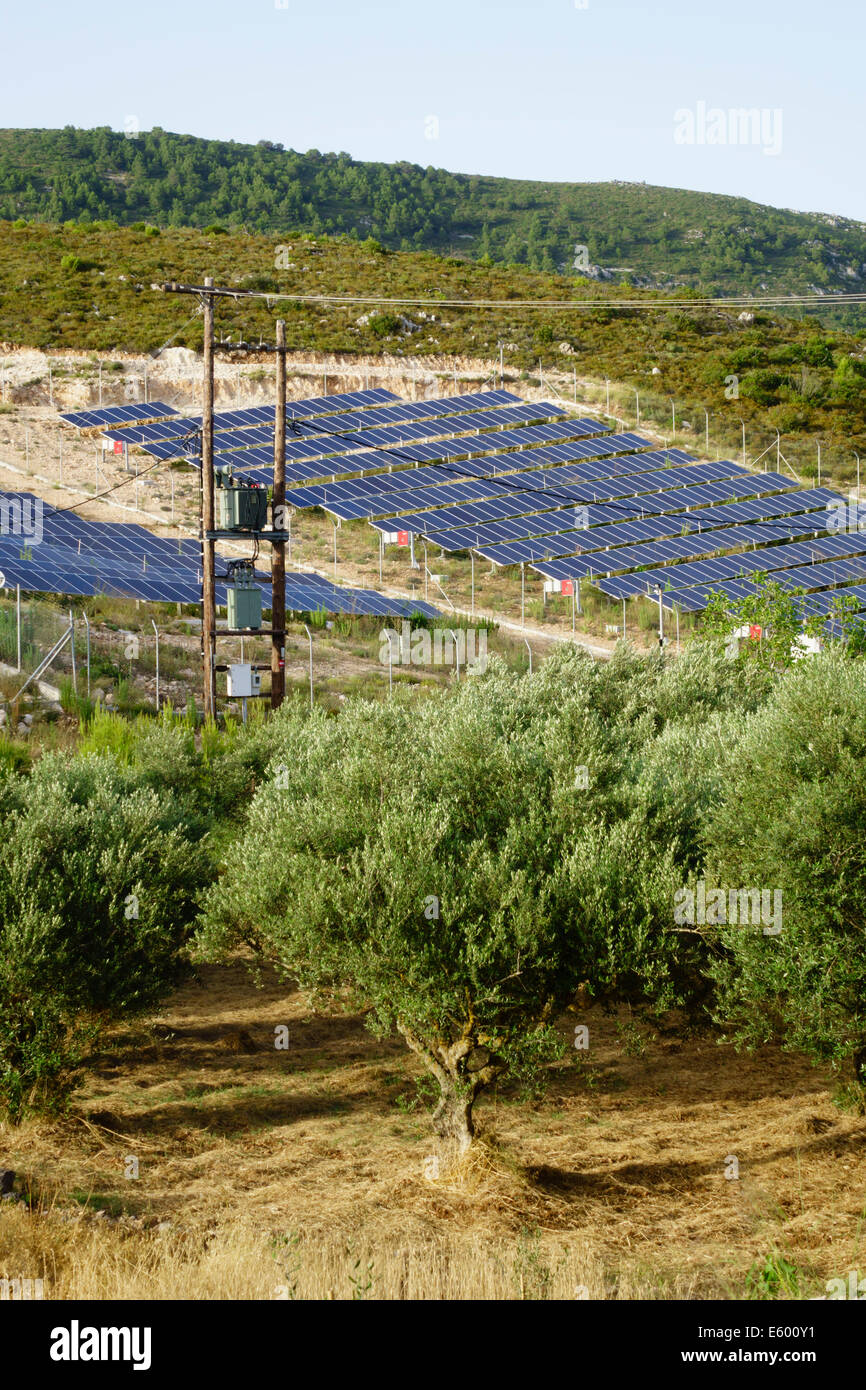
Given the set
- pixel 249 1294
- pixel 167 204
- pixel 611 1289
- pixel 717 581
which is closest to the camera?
pixel 249 1294

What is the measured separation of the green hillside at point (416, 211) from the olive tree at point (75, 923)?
120173 millimetres

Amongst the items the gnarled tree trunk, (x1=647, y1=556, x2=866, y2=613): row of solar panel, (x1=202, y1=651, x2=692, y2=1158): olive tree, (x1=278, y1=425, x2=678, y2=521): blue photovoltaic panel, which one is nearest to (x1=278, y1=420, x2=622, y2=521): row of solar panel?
(x1=278, y1=425, x2=678, y2=521): blue photovoltaic panel

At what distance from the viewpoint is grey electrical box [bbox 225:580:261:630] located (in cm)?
2747

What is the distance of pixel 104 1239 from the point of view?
39.8ft

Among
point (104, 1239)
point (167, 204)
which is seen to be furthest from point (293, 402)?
point (167, 204)

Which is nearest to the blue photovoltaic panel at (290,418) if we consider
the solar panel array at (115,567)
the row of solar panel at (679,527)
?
the solar panel array at (115,567)

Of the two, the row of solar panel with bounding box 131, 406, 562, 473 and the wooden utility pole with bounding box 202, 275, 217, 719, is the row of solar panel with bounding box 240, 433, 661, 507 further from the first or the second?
the wooden utility pole with bounding box 202, 275, 217, 719

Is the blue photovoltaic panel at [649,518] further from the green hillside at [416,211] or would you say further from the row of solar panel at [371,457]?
the green hillside at [416,211]

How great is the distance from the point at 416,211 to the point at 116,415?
10602 centimetres

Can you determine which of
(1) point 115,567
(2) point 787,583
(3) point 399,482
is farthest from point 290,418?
(2) point 787,583

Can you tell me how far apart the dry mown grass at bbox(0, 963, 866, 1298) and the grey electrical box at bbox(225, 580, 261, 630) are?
9.64 metres

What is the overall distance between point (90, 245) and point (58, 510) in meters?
49.8

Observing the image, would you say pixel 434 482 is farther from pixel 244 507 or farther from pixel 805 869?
pixel 805 869
